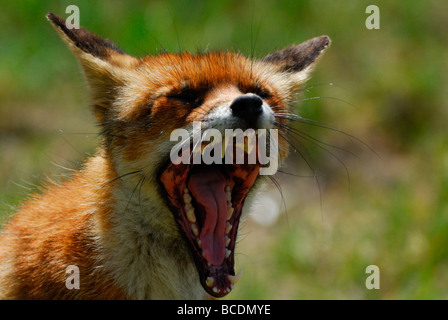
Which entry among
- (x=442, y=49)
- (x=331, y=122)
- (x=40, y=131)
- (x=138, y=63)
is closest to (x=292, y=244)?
(x=331, y=122)

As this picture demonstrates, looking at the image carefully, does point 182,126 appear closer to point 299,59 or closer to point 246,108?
point 246,108

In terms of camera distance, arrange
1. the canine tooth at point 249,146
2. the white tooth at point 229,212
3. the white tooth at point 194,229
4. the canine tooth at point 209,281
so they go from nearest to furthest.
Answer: the canine tooth at point 249,146 → the canine tooth at point 209,281 → the white tooth at point 194,229 → the white tooth at point 229,212

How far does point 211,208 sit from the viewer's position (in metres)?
5.00

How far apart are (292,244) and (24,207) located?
3.19 m

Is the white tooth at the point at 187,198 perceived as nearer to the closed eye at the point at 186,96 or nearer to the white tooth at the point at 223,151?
the white tooth at the point at 223,151

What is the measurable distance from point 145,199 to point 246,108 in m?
1.11

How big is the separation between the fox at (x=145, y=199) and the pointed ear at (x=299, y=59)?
0.47 meters

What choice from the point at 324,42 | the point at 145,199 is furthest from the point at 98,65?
the point at 324,42

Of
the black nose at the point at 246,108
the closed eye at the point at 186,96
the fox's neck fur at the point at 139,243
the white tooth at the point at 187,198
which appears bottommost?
the fox's neck fur at the point at 139,243

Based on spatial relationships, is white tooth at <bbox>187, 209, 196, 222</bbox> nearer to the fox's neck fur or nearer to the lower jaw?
the lower jaw

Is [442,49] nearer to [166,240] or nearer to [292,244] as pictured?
[292,244]

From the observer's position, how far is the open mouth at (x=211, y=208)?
4824mm

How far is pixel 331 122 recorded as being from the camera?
928 cm

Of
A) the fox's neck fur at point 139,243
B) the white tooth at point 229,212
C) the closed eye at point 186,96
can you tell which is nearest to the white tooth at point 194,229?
the fox's neck fur at point 139,243
